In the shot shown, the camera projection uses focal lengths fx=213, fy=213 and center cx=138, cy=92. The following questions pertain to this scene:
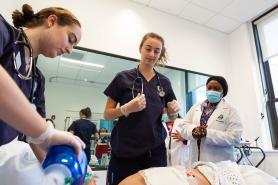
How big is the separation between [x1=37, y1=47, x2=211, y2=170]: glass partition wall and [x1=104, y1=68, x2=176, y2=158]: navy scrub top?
4.70 feet

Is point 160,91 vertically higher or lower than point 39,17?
lower

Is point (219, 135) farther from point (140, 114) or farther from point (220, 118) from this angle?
point (140, 114)

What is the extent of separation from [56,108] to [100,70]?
133cm

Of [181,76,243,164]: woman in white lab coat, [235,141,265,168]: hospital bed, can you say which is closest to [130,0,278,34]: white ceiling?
[181,76,243,164]: woman in white lab coat

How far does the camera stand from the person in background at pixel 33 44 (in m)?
0.64

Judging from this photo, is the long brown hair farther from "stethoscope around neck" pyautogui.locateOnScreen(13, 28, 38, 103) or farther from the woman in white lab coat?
the woman in white lab coat

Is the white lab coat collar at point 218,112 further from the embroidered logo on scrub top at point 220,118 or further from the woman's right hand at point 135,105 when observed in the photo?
the woman's right hand at point 135,105

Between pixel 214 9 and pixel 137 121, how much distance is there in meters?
2.72

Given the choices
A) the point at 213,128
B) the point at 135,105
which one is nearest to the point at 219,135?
the point at 213,128

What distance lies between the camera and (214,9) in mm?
3238

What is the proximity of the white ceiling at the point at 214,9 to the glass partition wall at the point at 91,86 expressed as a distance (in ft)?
2.98

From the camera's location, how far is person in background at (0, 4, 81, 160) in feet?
2.09

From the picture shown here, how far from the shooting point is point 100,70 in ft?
14.1

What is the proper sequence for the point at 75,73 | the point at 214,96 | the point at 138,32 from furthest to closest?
the point at 75,73, the point at 138,32, the point at 214,96
